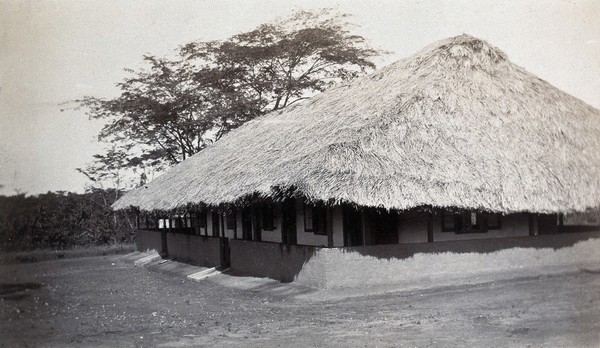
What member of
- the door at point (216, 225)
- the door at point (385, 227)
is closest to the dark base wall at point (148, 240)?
the door at point (216, 225)

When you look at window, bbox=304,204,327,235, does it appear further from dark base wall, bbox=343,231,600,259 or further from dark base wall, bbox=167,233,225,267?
dark base wall, bbox=167,233,225,267

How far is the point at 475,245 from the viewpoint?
13867 mm

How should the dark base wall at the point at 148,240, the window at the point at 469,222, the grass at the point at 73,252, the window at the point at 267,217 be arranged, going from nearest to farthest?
the window at the point at 469,222 < the window at the point at 267,217 < the grass at the point at 73,252 < the dark base wall at the point at 148,240

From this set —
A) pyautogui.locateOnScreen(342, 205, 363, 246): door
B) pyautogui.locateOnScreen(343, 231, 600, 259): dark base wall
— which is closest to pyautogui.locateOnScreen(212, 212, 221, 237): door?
pyautogui.locateOnScreen(342, 205, 363, 246): door

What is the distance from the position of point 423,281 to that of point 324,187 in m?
2.90

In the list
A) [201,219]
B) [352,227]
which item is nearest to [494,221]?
[352,227]

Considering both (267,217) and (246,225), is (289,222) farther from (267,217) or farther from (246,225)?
(246,225)

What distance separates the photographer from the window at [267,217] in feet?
57.8

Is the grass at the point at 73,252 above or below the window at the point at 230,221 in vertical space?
below

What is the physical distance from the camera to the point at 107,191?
3447 cm

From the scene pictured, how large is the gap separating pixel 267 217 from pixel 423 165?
606cm

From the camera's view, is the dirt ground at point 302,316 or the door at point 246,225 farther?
the door at point 246,225

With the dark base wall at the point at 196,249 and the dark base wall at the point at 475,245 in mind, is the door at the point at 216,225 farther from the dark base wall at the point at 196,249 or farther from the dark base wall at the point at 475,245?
the dark base wall at the point at 475,245

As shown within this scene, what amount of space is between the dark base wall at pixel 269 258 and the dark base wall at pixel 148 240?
29.8 feet
